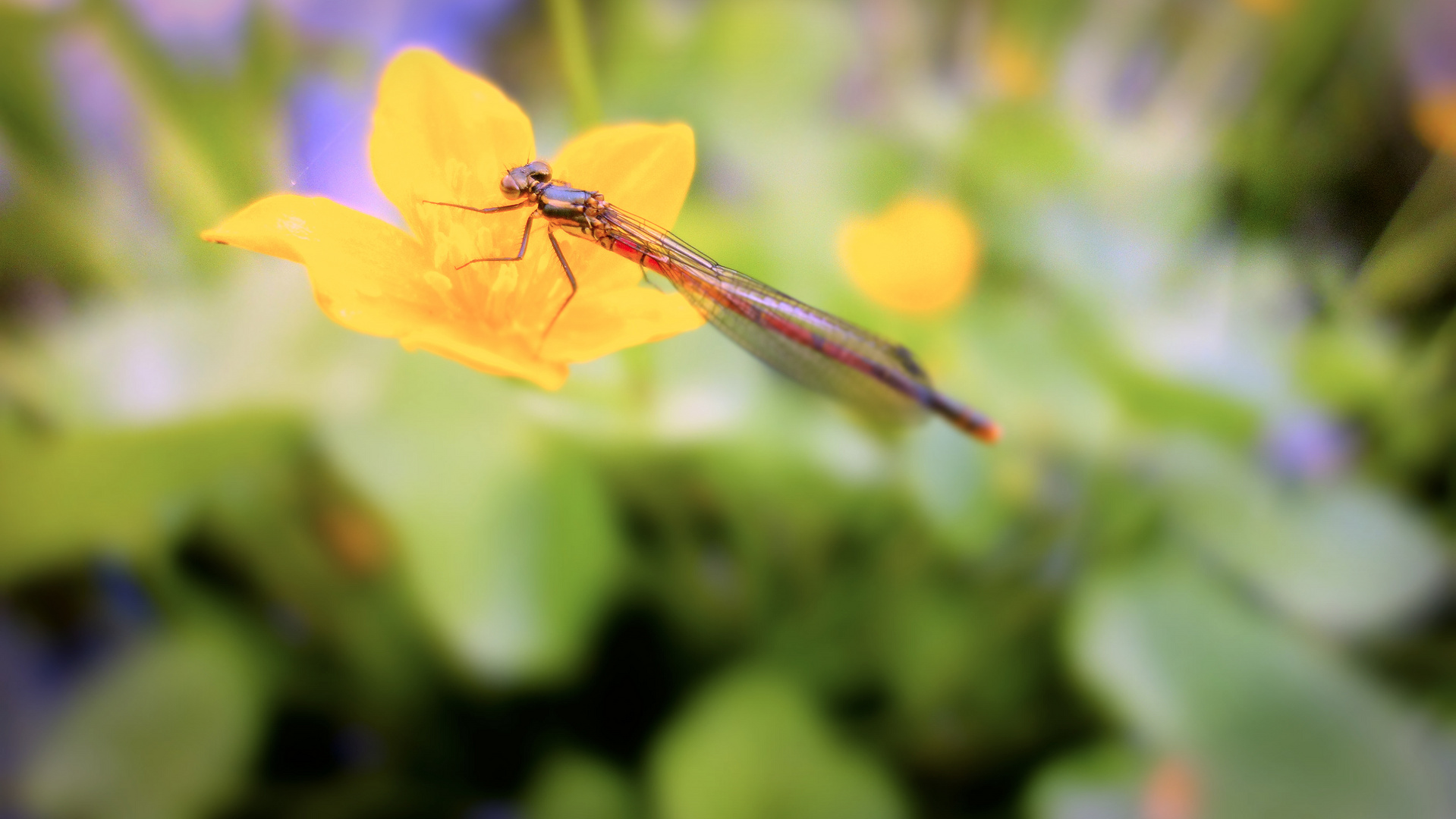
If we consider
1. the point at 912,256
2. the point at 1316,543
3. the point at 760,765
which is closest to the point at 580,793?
the point at 760,765

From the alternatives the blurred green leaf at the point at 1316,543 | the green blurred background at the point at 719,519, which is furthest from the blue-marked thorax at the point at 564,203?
the blurred green leaf at the point at 1316,543

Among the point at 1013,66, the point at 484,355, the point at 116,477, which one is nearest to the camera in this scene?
the point at 484,355

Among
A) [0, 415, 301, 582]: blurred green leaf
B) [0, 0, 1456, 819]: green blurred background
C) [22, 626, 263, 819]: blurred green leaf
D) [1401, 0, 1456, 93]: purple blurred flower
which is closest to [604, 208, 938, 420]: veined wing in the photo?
[0, 0, 1456, 819]: green blurred background

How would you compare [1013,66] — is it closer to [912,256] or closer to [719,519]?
[912,256]

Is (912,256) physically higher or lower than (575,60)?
higher

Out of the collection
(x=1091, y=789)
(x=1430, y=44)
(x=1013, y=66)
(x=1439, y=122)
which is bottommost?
(x=1091, y=789)

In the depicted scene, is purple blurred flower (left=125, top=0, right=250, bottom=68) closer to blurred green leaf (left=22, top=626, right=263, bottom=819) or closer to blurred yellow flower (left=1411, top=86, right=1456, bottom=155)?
blurred green leaf (left=22, top=626, right=263, bottom=819)

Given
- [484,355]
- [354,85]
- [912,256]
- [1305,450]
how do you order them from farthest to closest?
1. [1305,450]
2. [912,256]
3. [354,85]
4. [484,355]

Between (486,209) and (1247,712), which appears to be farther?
(1247,712)
